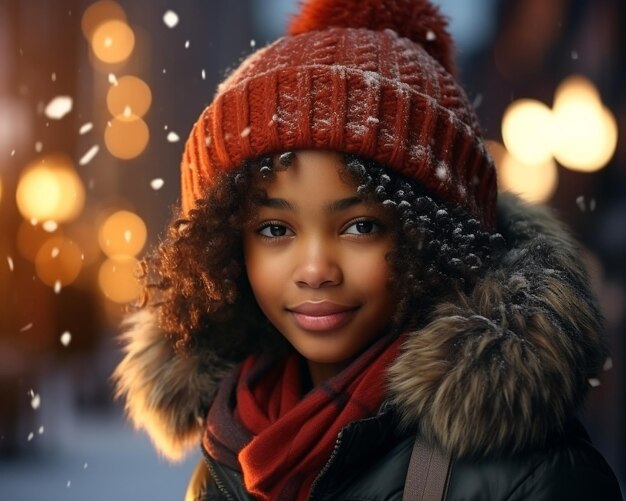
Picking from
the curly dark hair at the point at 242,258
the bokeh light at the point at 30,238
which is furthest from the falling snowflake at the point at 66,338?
the curly dark hair at the point at 242,258

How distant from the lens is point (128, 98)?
16.4 m

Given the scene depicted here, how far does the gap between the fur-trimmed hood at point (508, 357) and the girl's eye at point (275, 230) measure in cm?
45

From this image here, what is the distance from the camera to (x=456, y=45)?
126 inches

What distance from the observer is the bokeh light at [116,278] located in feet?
49.0

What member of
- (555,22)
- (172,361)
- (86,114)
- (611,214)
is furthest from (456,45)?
(86,114)

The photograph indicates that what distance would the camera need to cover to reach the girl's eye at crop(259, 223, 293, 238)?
8.71 ft

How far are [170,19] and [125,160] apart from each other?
15.8 ft

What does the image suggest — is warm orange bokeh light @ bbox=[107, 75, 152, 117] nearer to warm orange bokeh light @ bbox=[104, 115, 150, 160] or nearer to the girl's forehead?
warm orange bokeh light @ bbox=[104, 115, 150, 160]

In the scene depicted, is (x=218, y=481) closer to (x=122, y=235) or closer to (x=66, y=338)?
(x=66, y=338)

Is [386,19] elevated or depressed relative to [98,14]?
depressed

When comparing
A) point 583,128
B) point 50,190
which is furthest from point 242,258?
point 50,190

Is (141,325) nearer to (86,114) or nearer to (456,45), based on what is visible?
(456,45)

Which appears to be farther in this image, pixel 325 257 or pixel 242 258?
pixel 242 258

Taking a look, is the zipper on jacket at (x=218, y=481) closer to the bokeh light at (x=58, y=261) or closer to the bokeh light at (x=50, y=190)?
the bokeh light at (x=50, y=190)
